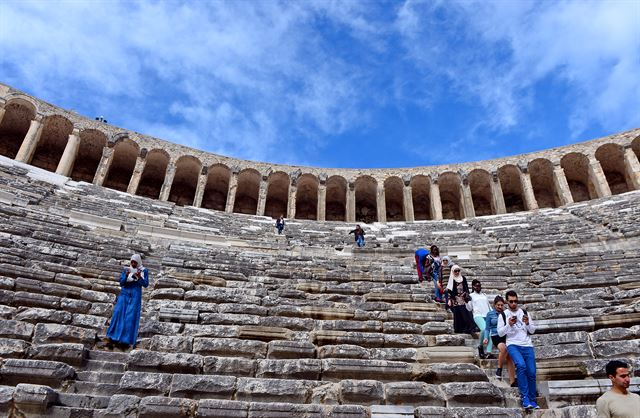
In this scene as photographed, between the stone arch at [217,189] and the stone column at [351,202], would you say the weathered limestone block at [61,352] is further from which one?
the stone arch at [217,189]

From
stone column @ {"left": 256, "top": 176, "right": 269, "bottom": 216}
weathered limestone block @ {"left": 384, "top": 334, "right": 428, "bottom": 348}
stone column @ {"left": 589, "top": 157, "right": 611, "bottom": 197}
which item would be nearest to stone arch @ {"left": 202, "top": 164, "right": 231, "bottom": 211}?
Result: stone column @ {"left": 256, "top": 176, "right": 269, "bottom": 216}

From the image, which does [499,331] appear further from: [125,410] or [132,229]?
[132,229]

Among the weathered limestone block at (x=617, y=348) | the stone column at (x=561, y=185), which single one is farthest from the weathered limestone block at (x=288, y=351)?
the stone column at (x=561, y=185)

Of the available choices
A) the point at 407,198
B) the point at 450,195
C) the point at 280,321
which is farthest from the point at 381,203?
the point at 280,321

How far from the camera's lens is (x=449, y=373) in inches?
203

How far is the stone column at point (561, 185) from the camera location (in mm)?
24672

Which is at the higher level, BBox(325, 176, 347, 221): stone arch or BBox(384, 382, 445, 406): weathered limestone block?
BBox(325, 176, 347, 221): stone arch

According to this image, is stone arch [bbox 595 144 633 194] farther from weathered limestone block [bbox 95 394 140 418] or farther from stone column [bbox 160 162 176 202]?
weathered limestone block [bbox 95 394 140 418]

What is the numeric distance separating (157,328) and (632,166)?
26598 millimetres

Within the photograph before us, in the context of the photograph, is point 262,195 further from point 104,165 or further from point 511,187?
point 511,187

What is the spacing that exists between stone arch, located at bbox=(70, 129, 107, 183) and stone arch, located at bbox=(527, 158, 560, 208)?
25.0 m

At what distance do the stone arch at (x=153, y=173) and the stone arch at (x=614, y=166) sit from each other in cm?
2530

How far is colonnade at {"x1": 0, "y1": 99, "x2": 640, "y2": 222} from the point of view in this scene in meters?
24.6

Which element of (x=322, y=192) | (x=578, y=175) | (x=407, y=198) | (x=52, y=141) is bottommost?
(x=407, y=198)
